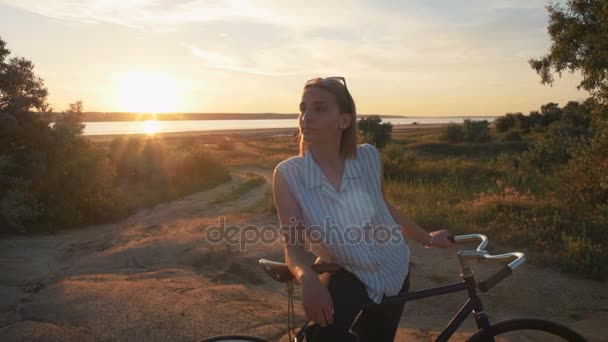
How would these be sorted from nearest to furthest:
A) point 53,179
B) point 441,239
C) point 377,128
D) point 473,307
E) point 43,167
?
point 473,307
point 441,239
point 43,167
point 53,179
point 377,128

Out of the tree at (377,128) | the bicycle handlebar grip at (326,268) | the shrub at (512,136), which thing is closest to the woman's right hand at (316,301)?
the bicycle handlebar grip at (326,268)

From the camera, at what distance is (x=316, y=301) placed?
2.05 meters

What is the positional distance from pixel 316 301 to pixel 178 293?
4.25 meters

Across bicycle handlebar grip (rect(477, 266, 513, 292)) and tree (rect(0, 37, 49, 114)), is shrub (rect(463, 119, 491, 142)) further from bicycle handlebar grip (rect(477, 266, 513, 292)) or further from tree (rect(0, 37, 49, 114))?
bicycle handlebar grip (rect(477, 266, 513, 292))

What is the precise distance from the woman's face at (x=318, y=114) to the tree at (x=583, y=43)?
949 centimetres

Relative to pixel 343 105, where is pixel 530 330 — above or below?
below

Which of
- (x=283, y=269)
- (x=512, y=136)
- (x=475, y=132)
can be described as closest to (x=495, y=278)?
(x=283, y=269)

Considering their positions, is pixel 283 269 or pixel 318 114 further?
pixel 318 114

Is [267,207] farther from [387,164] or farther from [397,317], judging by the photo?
[397,317]

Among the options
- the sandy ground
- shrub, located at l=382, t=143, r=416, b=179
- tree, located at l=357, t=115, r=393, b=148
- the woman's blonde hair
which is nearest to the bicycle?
the woman's blonde hair

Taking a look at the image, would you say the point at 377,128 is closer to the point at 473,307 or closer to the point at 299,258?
the point at 473,307

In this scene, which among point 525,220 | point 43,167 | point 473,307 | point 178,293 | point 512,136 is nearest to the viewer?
point 473,307

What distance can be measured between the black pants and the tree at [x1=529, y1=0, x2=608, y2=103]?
9776 mm

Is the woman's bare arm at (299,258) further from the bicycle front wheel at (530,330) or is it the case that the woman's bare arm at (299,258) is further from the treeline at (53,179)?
the treeline at (53,179)
